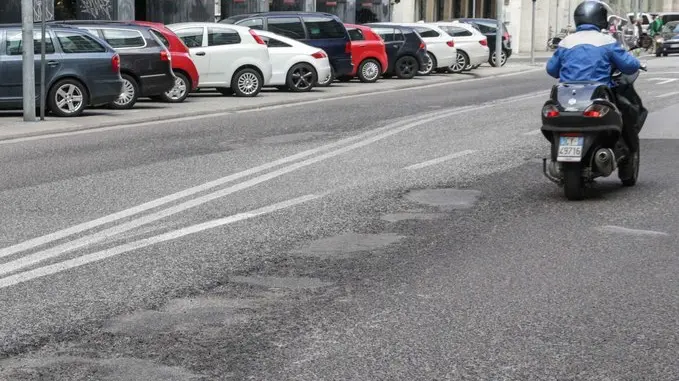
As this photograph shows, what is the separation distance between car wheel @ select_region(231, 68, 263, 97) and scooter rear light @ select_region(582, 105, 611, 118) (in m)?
17.1

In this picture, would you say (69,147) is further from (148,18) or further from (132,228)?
(148,18)

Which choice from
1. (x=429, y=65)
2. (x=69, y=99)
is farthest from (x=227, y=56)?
(x=429, y=65)

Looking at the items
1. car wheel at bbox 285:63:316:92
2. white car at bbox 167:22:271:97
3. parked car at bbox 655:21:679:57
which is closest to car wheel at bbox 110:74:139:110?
white car at bbox 167:22:271:97

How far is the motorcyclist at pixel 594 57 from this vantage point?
38.6 ft

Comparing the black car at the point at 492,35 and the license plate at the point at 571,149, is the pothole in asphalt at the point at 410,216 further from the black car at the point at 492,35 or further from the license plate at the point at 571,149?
the black car at the point at 492,35

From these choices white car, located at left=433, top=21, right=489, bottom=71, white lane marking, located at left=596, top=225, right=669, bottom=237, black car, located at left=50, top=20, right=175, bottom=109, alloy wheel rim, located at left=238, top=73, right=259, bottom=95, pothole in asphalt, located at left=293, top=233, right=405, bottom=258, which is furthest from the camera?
white car, located at left=433, top=21, right=489, bottom=71

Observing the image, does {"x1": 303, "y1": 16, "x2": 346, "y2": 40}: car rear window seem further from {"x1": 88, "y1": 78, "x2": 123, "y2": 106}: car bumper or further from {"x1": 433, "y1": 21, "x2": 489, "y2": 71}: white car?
{"x1": 88, "y1": 78, "x2": 123, "y2": 106}: car bumper

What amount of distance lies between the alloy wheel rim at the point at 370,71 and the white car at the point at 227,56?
253 inches

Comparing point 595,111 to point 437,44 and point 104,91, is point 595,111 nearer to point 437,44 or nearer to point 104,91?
point 104,91

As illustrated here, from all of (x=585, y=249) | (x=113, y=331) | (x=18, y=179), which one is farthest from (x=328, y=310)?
(x=18, y=179)

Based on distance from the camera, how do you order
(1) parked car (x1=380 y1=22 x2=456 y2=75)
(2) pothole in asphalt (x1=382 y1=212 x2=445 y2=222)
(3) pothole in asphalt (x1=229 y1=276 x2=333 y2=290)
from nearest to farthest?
(3) pothole in asphalt (x1=229 y1=276 x2=333 y2=290), (2) pothole in asphalt (x1=382 y1=212 x2=445 y2=222), (1) parked car (x1=380 y1=22 x2=456 y2=75)

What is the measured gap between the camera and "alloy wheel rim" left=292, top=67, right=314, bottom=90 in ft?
98.9

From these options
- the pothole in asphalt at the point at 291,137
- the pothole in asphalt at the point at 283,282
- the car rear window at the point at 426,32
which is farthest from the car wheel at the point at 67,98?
the car rear window at the point at 426,32

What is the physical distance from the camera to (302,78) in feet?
99.1
